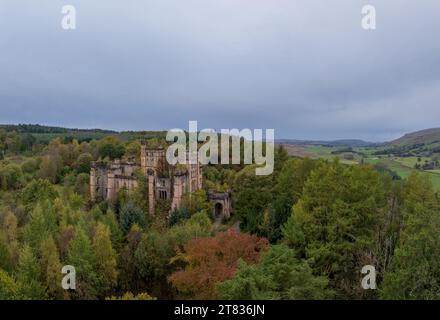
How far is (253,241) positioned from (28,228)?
20736 millimetres

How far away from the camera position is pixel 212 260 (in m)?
A: 27.1

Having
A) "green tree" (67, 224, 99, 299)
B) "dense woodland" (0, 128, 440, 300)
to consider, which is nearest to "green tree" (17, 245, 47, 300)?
"dense woodland" (0, 128, 440, 300)

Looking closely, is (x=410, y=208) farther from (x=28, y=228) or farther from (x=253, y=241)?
(x=28, y=228)

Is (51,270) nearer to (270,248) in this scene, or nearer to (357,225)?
(270,248)

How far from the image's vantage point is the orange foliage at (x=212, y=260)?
25.3 meters

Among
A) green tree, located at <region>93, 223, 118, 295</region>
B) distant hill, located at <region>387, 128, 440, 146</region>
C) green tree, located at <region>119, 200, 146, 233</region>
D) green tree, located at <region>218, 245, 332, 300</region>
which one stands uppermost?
distant hill, located at <region>387, 128, 440, 146</region>

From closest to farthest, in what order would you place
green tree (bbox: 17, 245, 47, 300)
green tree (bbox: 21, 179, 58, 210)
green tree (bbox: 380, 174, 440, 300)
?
green tree (bbox: 380, 174, 440, 300)
green tree (bbox: 17, 245, 47, 300)
green tree (bbox: 21, 179, 58, 210)

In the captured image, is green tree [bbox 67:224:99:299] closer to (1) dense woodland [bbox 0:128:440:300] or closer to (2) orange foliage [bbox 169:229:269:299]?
(1) dense woodland [bbox 0:128:440:300]

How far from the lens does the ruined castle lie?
2069 inches

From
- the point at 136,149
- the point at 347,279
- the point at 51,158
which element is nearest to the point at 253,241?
the point at 347,279

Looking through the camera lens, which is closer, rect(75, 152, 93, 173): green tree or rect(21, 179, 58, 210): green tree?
rect(21, 179, 58, 210): green tree

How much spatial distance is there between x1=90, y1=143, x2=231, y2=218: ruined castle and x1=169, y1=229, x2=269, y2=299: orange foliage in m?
22.0

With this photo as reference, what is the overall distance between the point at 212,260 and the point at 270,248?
5565 millimetres

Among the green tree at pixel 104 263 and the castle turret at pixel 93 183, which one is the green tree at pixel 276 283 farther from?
the castle turret at pixel 93 183
